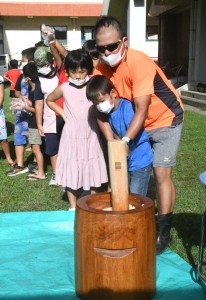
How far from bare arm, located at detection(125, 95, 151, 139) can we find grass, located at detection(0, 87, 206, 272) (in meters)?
1.11

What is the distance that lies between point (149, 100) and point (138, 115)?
5.1 inches

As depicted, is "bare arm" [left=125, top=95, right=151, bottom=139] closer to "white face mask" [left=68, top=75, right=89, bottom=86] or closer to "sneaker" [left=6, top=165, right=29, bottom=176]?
"white face mask" [left=68, top=75, right=89, bottom=86]

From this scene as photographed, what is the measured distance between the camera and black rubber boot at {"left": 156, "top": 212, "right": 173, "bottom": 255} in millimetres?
3260

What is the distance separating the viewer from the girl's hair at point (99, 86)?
→ 113 inches

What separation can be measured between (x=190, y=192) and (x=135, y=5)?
26.9ft

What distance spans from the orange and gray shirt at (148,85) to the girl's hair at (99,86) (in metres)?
0.13

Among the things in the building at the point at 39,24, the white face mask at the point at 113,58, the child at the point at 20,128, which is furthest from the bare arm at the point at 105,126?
the building at the point at 39,24

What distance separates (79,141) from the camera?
12.5ft

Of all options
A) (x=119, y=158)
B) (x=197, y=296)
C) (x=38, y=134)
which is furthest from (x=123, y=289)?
(x=38, y=134)

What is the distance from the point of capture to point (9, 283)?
2887mm

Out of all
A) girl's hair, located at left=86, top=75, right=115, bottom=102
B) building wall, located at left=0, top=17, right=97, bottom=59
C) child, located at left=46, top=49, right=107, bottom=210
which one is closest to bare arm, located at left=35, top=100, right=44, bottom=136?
child, located at left=46, top=49, right=107, bottom=210

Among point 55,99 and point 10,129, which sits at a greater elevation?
point 55,99

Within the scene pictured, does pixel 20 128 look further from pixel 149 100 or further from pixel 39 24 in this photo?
pixel 39 24

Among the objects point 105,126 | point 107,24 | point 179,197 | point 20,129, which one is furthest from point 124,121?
point 20,129
